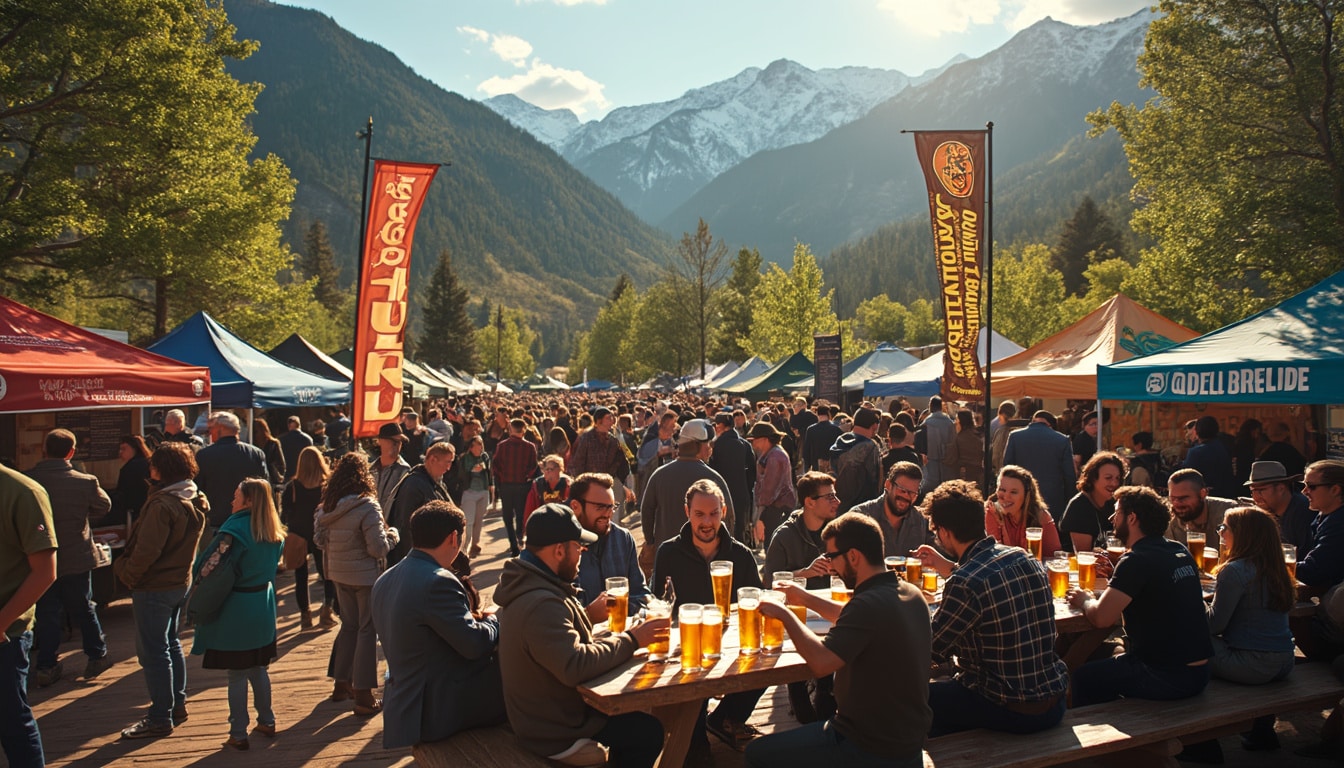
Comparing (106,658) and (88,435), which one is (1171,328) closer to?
(106,658)

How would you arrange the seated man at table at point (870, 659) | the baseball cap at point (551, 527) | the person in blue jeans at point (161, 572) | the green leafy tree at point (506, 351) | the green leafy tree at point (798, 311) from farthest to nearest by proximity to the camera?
1. the green leafy tree at point (506, 351)
2. the green leafy tree at point (798, 311)
3. the person in blue jeans at point (161, 572)
4. the baseball cap at point (551, 527)
5. the seated man at table at point (870, 659)

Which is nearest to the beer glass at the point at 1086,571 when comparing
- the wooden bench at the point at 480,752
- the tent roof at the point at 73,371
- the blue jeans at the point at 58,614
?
the wooden bench at the point at 480,752

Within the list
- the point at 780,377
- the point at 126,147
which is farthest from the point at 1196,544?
the point at 780,377

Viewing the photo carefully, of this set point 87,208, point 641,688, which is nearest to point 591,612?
point 641,688

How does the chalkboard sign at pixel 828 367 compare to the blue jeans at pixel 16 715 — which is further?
the chalkboard sign at pixel 828 367

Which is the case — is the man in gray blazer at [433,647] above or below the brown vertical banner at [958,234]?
below

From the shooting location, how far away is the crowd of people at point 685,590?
3211 mm

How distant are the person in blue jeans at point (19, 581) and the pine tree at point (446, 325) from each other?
61699 millimetres

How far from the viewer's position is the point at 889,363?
70.6 feet

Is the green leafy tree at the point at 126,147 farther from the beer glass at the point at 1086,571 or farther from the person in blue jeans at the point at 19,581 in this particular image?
the beer glass at the point at 1086,571

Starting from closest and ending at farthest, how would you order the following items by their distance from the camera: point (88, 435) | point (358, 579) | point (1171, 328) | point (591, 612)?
point (591, 612) → point (358, 579) → point (88, 435) → point (1171, 328)

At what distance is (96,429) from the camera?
10.5 meters

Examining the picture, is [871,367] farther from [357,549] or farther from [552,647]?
[552,647]

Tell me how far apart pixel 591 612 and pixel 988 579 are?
1.84 meters
